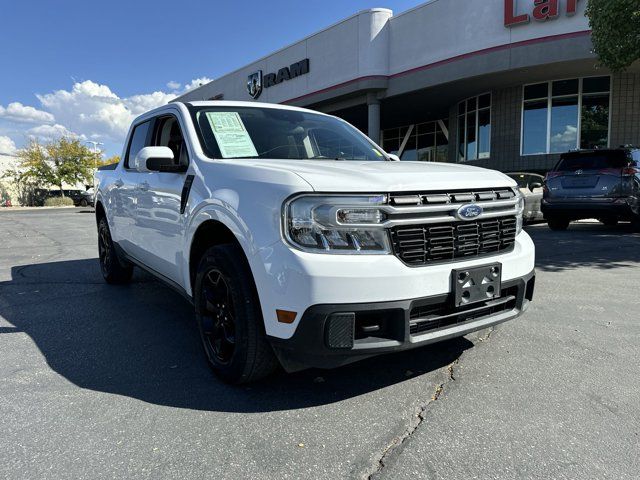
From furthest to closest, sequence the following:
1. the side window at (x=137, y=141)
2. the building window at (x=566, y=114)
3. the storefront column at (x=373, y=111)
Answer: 1. the storefront column at (x=373, y=111)
2. the building window at (x=566, y=114)
3. the side window at (x=137, y=141)

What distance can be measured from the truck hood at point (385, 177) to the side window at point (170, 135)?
118cm

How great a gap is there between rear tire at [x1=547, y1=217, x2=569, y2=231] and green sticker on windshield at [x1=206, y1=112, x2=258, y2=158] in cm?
910

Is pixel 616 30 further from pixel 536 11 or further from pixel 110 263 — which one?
pixel 110 263

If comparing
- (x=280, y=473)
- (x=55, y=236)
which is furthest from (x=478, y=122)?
(x=280, y=473)

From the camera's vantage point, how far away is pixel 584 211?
966 centimetres

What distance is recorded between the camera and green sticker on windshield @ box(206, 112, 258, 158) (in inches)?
130

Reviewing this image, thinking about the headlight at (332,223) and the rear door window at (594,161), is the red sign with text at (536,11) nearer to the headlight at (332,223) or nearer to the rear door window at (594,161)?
the rear door window at (594,161)

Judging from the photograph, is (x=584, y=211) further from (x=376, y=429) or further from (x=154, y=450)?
(x=154, y=450)

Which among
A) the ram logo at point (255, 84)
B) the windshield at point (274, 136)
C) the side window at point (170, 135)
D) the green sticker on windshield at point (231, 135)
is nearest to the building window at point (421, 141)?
the ram logo at point (255, 84)

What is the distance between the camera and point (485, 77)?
55.8 ft

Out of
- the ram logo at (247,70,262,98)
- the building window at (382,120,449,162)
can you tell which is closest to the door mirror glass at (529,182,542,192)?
the building window at (382,120,449,162)

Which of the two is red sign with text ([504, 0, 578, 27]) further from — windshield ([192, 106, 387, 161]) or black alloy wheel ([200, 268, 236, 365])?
black alloy wheel ([200, 268, 236, 365])

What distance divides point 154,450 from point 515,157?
730 inches

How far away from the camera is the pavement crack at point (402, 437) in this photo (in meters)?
2.05
